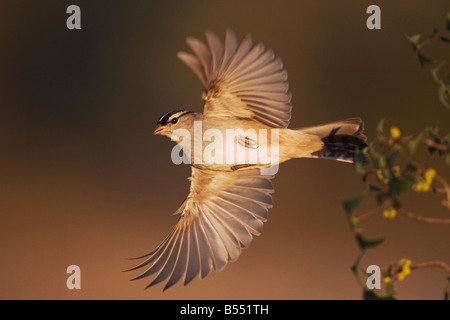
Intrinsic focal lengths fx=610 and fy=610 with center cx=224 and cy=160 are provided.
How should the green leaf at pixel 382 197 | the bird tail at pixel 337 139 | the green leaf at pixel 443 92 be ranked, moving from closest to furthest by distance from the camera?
the green leaf at pixel 382 197
the green leaf at pixel 443 92
the bird tail at pixel 337 139

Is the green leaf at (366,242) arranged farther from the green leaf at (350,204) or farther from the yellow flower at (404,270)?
the yellow flower at (404,270)

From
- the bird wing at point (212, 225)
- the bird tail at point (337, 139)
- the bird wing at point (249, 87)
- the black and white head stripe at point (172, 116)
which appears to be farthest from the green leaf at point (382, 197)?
the black and white head stripe at point (172, 116)

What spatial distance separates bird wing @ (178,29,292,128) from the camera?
2.68m

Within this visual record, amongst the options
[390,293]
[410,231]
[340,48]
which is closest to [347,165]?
[410,231]

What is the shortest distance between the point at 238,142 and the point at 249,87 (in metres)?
0.26

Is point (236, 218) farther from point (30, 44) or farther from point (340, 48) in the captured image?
point (30, 44)

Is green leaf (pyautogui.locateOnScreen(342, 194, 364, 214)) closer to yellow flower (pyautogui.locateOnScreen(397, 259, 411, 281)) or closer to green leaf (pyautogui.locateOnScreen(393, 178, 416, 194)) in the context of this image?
green leaf (pyautogui.locateOnScreen(393, 178, 416, 194))

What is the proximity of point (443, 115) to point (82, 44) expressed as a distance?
3.49 metres

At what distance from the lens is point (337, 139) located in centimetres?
269

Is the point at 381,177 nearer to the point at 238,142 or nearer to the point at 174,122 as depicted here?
the point at 238,142

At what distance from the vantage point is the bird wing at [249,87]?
105 inches

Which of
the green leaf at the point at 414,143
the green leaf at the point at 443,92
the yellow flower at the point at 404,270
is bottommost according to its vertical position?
the yellow flower at the point at 404,270

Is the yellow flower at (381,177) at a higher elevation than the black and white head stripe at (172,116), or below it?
below

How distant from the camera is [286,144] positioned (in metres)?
2.83
